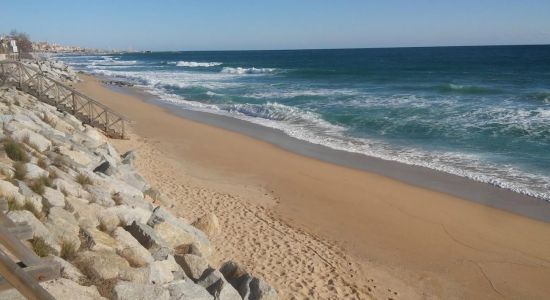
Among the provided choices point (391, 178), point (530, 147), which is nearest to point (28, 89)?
point (391, 178)

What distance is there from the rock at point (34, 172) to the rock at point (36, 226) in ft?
5.25

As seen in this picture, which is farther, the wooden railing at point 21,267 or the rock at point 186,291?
the rock at point 186,291

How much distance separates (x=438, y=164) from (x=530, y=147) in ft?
13.7

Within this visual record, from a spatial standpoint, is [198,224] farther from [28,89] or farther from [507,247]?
[28,89]

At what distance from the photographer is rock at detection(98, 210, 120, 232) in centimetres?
622

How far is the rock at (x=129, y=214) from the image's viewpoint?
22.0 ft

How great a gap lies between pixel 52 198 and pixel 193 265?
204cm

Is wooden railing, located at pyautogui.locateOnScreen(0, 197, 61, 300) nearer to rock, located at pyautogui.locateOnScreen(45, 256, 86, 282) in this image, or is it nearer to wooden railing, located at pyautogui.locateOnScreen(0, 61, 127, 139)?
rock, located at pyautogui.locateOnScreen(45, 256, 86, 282)

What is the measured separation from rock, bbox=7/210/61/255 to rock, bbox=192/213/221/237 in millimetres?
3354

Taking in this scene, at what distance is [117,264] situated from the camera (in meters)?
5.02

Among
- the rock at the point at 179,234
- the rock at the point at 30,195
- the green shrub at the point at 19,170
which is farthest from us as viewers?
the rock at the point at 179,234

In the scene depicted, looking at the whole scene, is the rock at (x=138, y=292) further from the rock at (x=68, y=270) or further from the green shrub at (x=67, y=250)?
the green shrub at (x=67, y=250)

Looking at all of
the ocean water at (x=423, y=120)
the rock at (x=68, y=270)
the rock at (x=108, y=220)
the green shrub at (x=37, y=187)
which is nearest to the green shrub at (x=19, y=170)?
the green shrub at (x=37, y=187)

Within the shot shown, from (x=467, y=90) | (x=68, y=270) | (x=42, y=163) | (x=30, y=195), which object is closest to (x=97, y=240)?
(x=68, y=270)
